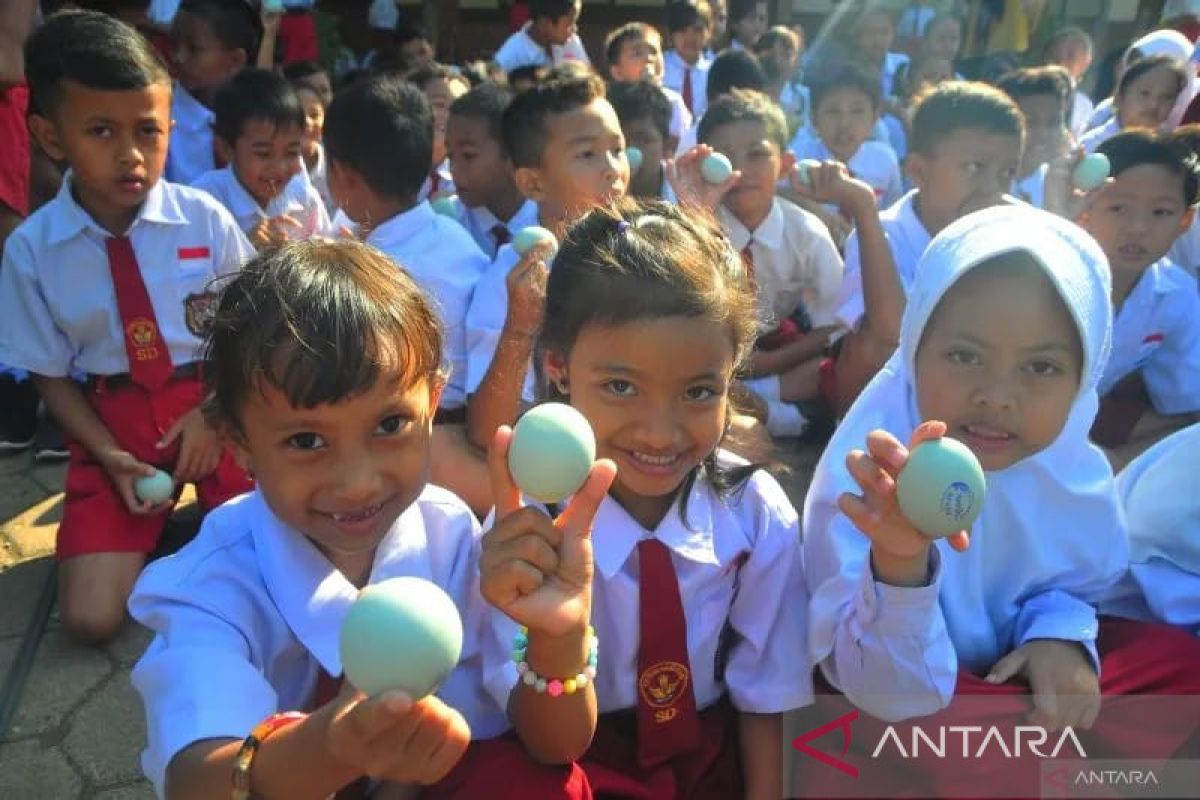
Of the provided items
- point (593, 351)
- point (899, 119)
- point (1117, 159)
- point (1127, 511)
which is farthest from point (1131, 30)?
point (593, 351)

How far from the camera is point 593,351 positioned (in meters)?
1.52

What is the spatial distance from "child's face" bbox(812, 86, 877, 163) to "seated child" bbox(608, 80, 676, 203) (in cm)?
133

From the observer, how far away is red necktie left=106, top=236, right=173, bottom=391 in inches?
107

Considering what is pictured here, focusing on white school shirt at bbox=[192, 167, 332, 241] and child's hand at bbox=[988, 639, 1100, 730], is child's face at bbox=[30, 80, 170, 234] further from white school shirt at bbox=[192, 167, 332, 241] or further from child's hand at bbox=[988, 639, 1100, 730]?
child's hand at bbox=[988, 639, 1100, 730]

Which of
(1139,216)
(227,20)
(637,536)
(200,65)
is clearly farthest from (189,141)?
(1139,216)

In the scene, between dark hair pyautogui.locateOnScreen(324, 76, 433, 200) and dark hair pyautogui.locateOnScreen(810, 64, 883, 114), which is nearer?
dark hair pyautogui.locateOnScreen(324, 76, 433, 200)

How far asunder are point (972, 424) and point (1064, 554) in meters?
0.36

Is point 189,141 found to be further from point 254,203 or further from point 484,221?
point 484,221

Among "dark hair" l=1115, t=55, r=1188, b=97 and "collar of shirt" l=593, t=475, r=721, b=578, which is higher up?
"dark hair" l=1115, t=55, r=1188, b=97

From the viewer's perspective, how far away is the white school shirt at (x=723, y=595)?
1.61 meters

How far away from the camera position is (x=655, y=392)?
1471 millimetres

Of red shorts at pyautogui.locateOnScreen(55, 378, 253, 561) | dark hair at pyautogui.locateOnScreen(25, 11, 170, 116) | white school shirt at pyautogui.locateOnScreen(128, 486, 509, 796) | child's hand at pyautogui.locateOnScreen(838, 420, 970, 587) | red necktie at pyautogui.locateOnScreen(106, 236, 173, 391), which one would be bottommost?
red shorts at pyautogui.locateOnScreen(55, 378, 253, 561)

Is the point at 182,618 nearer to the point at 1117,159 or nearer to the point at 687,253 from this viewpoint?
the point at 687,253

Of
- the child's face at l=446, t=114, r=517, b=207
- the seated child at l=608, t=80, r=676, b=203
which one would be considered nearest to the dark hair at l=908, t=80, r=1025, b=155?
the seated child at l=608, t=80, r=676, b=203
